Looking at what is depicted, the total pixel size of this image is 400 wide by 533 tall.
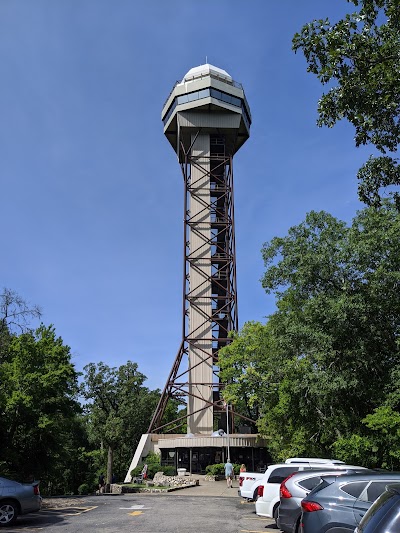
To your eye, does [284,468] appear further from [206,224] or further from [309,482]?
[206,224]

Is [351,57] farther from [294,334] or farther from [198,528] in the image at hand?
[294,334]

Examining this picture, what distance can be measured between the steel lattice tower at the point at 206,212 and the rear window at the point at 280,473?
3908 centimetres

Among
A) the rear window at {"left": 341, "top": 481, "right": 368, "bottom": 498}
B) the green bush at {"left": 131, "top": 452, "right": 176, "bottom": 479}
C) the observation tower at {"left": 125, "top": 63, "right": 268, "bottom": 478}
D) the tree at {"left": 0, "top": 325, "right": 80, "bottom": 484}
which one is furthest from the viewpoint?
the observation tower at {"left": 125, "top": 63, "right": 268, "bottom": 478}

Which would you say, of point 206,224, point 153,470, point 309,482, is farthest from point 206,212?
point 309,482

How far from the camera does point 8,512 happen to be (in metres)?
12.9

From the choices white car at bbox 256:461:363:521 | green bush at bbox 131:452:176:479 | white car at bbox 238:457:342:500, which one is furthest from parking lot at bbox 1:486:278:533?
green bush at bbox 131:452:176:479

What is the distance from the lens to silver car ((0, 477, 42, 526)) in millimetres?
12820

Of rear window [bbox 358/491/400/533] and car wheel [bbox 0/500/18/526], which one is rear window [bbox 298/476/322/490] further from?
car wheel [bbox 0/500/18/526]

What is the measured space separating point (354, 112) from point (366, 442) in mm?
13634

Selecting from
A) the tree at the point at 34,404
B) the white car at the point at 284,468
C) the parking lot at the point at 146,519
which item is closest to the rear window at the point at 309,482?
the parking lot at the point at 146,519

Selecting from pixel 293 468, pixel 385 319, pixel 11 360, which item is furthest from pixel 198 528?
pixel 11 360

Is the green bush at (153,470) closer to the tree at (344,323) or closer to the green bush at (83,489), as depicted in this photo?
the green bush at (83,489)

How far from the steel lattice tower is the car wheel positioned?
130 feet

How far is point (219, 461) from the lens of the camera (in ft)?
148
